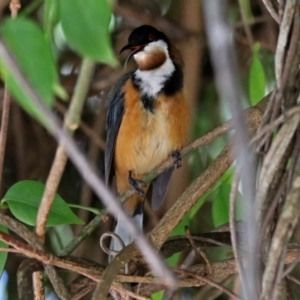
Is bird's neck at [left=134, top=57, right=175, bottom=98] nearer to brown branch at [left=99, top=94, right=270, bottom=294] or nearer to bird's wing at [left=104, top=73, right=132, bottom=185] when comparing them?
bird's wing at [left=104, top=73, right=132, bottom=185]

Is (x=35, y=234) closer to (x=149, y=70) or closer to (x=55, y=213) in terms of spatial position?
(x=55, y=213)

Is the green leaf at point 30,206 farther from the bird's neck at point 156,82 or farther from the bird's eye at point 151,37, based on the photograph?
the bird's eye at point 151,37

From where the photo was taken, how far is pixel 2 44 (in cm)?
40

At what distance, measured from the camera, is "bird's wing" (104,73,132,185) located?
1736 mm

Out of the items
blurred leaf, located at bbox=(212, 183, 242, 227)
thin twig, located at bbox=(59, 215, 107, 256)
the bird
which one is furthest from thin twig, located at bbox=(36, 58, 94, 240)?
the bird

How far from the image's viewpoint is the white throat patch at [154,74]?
1.72 meters

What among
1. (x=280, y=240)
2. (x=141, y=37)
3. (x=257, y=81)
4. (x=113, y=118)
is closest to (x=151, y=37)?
(x=141, y=37)

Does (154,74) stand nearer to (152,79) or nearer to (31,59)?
(152,79)

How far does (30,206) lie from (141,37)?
3.24 ft

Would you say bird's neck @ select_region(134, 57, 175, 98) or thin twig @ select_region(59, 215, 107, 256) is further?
bird's neck @ select_region(134, 57, 175, 98)

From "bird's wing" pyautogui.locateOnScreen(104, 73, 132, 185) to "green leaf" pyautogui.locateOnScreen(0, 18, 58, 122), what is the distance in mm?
1250

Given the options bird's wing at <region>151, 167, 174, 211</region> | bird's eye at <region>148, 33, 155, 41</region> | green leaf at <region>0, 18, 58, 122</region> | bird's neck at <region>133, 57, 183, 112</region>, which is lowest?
bird's wing at <region>151, 167, 174, 211</region>

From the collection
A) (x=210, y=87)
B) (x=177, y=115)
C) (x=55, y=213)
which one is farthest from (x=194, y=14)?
(x=55, y=213)

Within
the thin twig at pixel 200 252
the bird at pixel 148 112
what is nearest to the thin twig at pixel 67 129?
the thin twig at pixel 200 252
